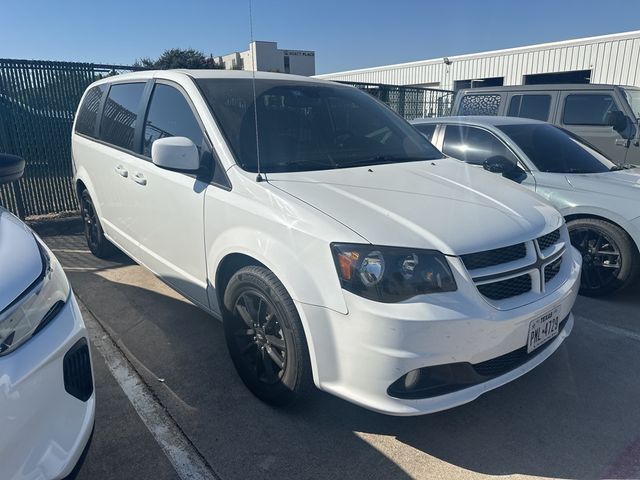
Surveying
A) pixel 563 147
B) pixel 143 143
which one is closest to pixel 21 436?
pixel 143 143

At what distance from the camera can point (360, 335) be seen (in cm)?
204

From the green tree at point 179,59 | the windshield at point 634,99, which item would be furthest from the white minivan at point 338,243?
the green tree at point 179,59

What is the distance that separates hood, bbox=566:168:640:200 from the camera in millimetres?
4074

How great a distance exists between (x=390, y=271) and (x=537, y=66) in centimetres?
2305

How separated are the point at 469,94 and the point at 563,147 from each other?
344 centimetres

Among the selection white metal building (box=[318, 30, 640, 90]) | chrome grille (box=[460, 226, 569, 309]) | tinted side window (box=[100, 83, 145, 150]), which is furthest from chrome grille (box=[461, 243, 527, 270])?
white metal building (box=[318, 30, 640, 90])

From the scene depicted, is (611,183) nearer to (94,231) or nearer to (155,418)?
(155,418)

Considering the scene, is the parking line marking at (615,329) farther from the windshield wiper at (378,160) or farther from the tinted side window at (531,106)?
the tinted side window at (531,106)

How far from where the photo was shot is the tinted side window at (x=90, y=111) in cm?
455

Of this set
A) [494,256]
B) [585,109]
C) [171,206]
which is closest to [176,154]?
[171,206]

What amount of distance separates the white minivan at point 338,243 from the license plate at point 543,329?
2cm

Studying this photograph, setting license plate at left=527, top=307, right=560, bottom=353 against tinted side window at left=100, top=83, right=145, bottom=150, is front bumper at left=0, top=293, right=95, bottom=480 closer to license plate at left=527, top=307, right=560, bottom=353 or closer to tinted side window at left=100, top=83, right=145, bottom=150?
license plate at left=527, top=307, right=560, bottom=353

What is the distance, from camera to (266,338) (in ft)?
8.41

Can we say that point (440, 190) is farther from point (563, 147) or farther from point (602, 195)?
point (563, 147)
